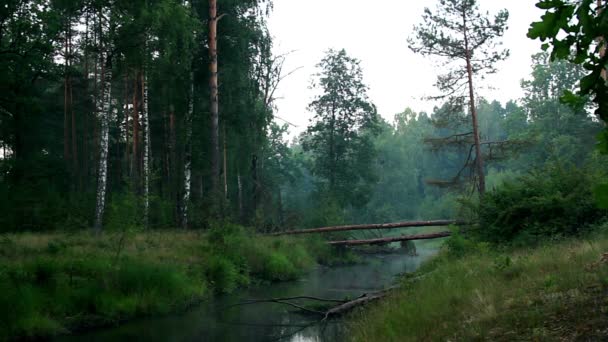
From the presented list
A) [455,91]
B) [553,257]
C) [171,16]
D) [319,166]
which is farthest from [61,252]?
[319,166]

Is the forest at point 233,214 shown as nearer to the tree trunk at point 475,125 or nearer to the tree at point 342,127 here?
the tree trunk at point 475,125

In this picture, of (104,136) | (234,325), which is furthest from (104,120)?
(234,325)

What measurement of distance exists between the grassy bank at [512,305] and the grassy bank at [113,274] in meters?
7.11

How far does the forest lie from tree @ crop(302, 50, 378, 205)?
Answer: 10465mm

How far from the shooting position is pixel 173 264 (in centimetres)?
1506

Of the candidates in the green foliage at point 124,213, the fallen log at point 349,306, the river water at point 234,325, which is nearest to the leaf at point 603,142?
the river water at point 234,325

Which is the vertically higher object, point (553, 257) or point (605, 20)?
point (605, 20)

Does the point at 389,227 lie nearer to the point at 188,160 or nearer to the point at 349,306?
the point at 188,160

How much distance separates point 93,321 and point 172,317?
2.01 m

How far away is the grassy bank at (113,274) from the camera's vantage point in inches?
426

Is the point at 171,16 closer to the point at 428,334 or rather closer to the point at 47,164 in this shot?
the point at 47,164

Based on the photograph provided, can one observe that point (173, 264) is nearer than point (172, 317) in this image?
No

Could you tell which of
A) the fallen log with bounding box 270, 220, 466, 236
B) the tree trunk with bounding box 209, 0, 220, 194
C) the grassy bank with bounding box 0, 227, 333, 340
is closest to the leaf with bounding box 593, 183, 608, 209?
the grassy bank with bounding box 0, 227, 333, 340

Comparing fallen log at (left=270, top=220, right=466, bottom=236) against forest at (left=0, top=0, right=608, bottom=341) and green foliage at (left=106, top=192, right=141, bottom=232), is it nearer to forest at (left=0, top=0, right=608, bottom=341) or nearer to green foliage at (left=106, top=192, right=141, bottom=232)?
forest at (left=0, top=0, right=608, bottom=341)
